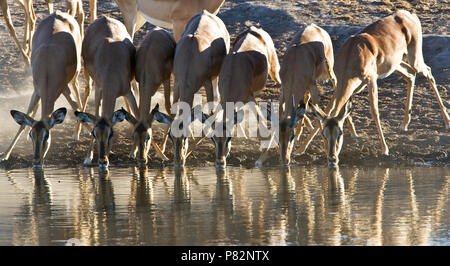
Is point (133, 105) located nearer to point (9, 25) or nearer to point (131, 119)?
point (131, 119)

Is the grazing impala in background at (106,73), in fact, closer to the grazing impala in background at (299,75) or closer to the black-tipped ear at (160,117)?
the black-tipped ear at (160,117)

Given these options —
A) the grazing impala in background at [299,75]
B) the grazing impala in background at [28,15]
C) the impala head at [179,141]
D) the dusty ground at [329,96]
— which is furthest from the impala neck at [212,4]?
the impala head at [179,141]

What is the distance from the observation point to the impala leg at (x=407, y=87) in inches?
618

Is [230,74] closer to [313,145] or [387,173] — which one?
[313,145]

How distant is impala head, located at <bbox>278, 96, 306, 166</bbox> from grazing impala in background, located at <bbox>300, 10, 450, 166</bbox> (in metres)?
0.43

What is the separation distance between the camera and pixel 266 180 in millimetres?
12406

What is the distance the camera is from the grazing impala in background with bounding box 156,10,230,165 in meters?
14.1

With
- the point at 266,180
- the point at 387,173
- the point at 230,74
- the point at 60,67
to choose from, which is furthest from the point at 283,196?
the point at 60,67

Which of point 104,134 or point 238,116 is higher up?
point 238,116

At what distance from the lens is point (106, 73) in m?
14.2

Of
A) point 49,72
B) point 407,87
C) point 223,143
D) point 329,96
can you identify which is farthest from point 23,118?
point 407,87

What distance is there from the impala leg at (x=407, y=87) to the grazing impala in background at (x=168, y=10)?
3.72 m

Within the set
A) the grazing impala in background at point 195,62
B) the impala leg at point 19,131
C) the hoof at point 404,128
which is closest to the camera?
the grazing impala in background at point 195,62

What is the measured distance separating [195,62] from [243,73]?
2.50ft
